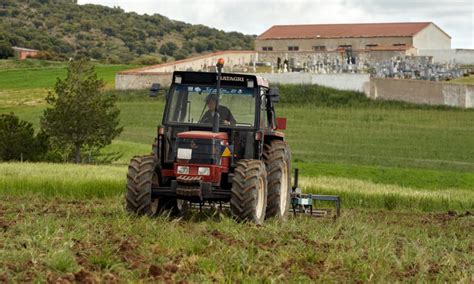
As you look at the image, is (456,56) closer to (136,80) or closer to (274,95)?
(136,80)

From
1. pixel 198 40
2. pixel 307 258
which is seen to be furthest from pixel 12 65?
pixel 307 258

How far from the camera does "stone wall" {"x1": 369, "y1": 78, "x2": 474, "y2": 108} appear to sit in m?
55.1

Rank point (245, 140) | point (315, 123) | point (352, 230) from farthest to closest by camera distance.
A: point (315, 123)
point (245, 140)
point (352, 230)

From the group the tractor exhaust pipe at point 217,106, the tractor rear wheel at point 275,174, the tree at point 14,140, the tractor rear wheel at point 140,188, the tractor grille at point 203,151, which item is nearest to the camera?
the tractor rear wheel at point 140,188

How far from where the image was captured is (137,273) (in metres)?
9.80

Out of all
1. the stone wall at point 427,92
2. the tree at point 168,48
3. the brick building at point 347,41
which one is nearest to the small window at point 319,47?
the brick building at point 347,41

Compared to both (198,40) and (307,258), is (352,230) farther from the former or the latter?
(198,40)

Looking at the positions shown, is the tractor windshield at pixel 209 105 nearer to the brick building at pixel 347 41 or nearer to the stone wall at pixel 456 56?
the brick building at pixel 347 41

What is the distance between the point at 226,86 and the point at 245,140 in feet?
3.24

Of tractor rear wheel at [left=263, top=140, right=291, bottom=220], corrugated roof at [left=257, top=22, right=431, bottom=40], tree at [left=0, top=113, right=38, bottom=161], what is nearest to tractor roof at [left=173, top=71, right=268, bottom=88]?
tractor rear wheel at [left=263, top=140, right=291, bottom=220]

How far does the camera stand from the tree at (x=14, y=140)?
33.7 metres

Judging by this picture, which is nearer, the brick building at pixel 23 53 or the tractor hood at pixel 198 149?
the tractor hood at pixel 198 149

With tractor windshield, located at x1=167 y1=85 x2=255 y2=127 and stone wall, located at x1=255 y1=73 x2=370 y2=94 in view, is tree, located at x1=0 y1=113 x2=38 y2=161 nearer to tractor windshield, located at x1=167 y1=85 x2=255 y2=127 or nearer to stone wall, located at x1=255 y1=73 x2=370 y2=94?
tractor windshield, located at x1=167 y1=85 x2=255 y2=127

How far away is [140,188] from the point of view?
14.6 m
